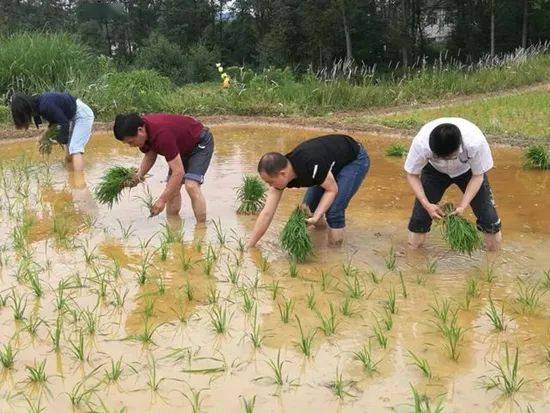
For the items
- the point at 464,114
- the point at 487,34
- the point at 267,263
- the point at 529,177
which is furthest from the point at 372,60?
the point at 267,263

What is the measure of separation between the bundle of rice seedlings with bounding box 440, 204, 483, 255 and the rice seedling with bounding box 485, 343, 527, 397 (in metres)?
1.42

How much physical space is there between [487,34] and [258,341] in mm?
28909

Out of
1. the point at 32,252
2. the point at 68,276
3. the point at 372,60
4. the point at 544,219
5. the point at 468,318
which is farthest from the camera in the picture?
the point at 372,60

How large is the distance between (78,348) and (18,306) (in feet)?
2.34

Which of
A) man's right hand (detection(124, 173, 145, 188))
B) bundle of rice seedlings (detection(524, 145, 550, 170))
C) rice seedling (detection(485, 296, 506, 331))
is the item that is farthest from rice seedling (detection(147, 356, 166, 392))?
bundle of rice seedlings (detection(524, 145, 550, 170))

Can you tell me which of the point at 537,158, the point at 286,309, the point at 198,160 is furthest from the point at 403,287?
the point at 537,158

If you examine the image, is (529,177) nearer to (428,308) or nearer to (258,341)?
(428,308)

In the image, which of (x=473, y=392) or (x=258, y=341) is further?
(x=258, y=341)

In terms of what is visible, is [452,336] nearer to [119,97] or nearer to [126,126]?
[126,126]

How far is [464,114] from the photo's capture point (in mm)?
10977

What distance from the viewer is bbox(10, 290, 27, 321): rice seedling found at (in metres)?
3.88

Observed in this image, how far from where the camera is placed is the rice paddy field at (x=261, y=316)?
3.10 metres

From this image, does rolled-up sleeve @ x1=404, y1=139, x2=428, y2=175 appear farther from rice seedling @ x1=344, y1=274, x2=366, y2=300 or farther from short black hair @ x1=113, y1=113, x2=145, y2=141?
short black hair @ x1=113, y1=113, x2=145, y2=141

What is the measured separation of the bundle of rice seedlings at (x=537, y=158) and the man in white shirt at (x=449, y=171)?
297cm
